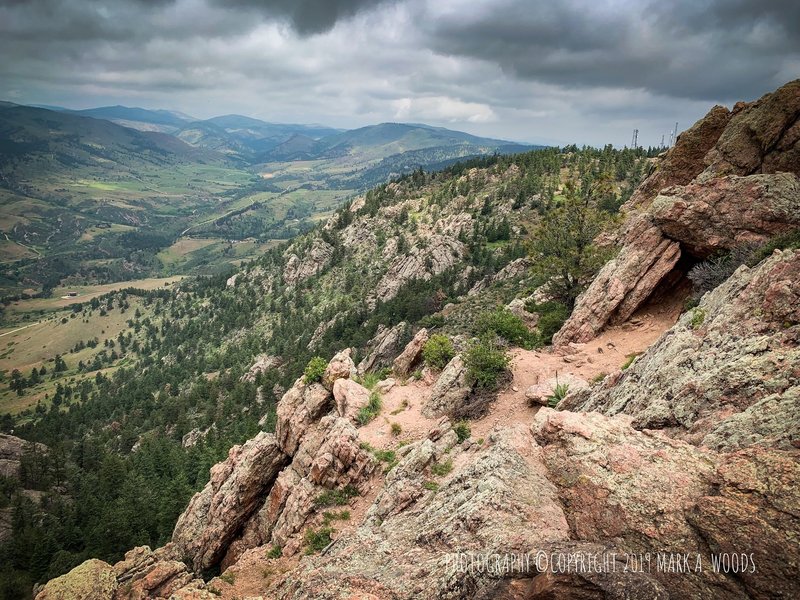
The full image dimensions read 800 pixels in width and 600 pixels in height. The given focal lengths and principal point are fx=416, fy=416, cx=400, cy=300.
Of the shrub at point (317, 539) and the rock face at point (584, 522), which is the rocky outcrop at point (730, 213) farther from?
the shrub at point (317, 539)

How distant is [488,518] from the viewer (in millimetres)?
13430

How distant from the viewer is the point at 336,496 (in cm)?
2684

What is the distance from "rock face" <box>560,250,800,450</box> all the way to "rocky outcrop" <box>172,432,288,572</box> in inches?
1093

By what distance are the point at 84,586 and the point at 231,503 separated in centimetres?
1005

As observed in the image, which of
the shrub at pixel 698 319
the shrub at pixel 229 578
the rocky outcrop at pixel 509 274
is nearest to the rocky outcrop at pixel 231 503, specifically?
the shrub at pixel 229 578

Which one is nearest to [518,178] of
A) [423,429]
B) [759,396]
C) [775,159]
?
[775,159]

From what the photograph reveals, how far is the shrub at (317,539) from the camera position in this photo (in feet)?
79.0

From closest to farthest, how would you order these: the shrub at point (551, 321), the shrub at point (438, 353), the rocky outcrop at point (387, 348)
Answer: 1. the shrub at point (551, 321)
2. the shrub at point (438, 353)
3. the rocky outcrop at point (387, 348)

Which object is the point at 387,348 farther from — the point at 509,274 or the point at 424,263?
the point at 424,263

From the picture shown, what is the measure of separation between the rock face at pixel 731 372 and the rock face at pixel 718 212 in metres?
9.69

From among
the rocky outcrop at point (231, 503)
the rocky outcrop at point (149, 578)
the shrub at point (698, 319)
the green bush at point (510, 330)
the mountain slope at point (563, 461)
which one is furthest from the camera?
the green bush at point (510, 330)

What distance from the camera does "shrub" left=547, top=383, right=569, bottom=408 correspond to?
24406mm

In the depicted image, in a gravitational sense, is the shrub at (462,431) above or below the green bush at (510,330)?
below

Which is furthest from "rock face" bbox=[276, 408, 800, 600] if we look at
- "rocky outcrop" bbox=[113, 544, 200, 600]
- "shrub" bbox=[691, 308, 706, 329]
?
"rocky outcrop" bbox=[113, 544, 200, 600]
